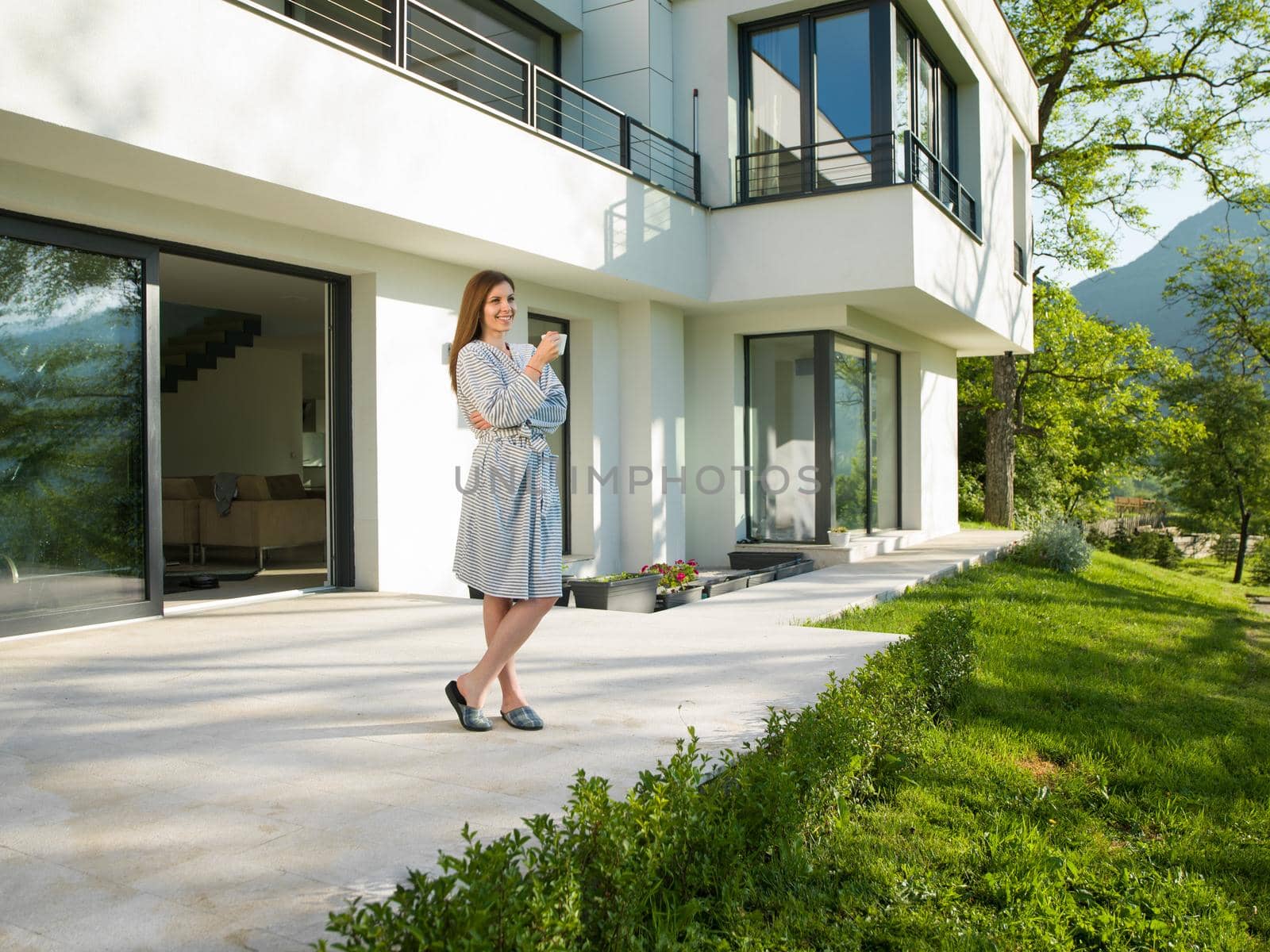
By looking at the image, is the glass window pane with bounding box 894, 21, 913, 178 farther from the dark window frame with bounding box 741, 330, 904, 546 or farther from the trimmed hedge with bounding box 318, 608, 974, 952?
the trimmed hedge with bounding box 318, 608, 974, 952

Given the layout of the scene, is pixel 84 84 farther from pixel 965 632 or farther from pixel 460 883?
pixel 965 632

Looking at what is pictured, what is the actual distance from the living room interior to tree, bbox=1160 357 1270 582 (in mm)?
23588

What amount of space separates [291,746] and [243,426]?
1055 cm

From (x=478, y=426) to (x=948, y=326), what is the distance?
1089 cm

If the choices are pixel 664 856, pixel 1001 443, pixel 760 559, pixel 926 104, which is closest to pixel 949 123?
pixel 926 104

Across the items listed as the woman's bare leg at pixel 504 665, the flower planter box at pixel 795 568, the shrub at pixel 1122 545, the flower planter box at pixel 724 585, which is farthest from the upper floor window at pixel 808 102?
the shrub at pixel 1122 545

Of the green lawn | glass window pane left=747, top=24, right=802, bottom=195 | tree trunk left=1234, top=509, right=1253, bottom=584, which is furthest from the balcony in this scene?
tree trunk left=1234, top=509, right=1253, bottom=584

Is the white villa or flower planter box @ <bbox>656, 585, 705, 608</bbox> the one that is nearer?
the white villa

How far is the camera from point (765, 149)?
36.4 ft

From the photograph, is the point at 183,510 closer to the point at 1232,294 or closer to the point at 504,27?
the point at 504,27

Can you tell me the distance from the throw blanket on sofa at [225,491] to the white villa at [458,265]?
10 cm

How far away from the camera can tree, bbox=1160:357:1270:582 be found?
27.7m

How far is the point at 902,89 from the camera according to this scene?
36.4 feet

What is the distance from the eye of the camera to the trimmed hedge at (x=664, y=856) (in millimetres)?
1906
